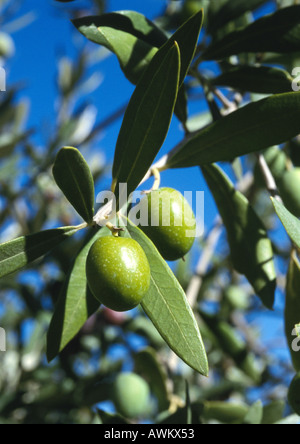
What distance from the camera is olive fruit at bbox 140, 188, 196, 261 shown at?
102cm

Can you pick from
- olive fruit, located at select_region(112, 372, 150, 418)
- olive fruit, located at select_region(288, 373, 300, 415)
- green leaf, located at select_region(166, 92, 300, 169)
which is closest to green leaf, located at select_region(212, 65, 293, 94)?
green leaf, located at select_region(166, 92, 300, 169)

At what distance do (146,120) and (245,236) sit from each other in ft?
1.62

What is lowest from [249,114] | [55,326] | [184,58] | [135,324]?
[135,324]

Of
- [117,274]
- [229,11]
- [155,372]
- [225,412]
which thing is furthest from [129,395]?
[229,11]

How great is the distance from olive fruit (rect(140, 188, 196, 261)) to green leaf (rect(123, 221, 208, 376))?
0.04 meters

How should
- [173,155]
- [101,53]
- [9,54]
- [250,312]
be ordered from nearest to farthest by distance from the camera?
[173,155]
[250,312]
[101,53]
[9,54]

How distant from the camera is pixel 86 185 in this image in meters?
0.96

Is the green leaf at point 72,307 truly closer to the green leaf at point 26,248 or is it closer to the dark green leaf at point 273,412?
the green leaf at point 26,248

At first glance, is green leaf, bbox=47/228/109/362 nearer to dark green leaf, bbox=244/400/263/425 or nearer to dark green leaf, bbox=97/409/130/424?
dark green leaf, bbox=97/409/130/424

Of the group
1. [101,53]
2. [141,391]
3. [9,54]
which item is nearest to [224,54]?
[141,391]

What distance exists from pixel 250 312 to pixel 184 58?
9.46 feet

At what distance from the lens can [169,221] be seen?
3.35ft

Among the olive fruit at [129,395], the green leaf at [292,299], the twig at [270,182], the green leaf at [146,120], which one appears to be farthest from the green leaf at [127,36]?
the olive fruit at [129,395]
